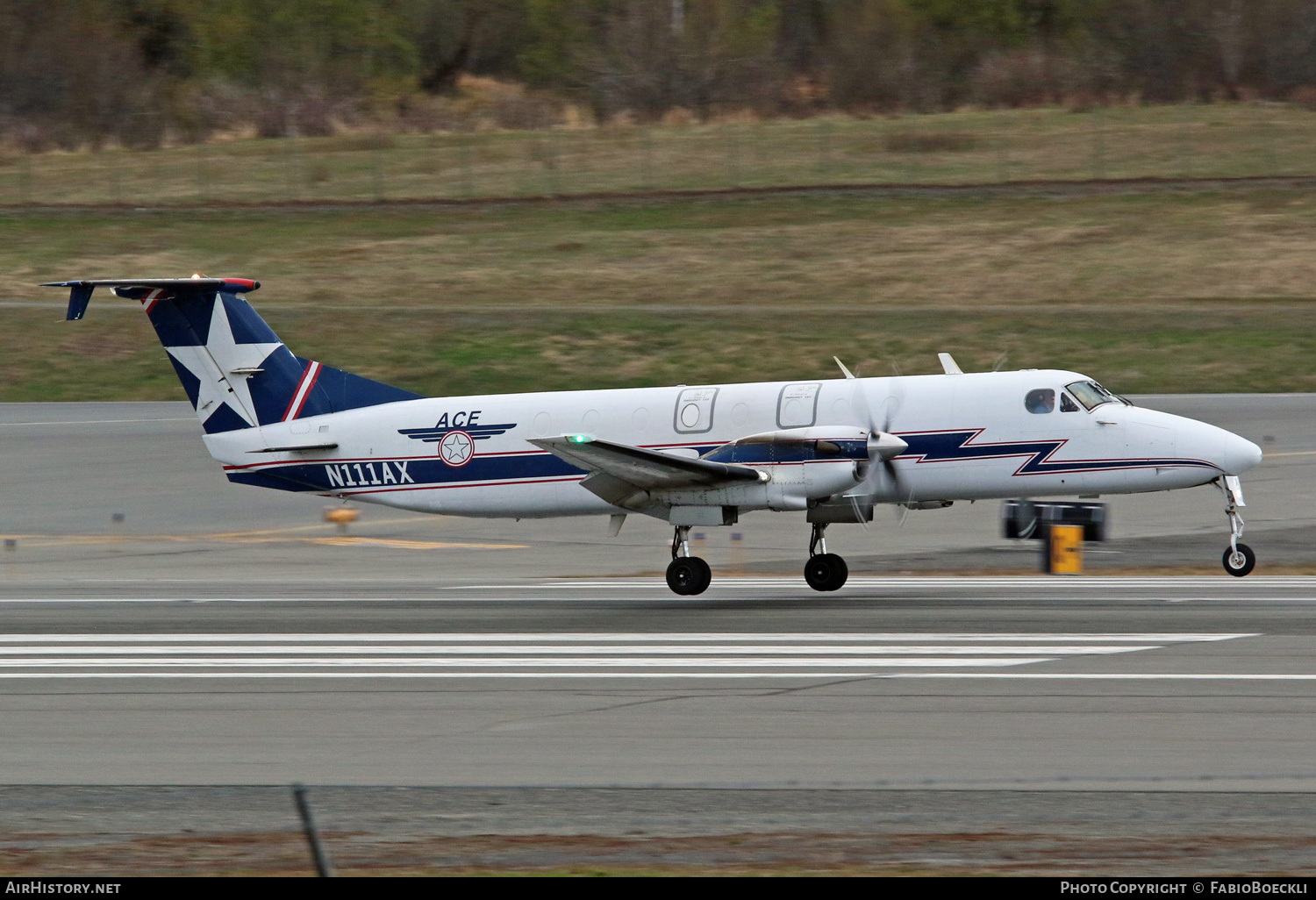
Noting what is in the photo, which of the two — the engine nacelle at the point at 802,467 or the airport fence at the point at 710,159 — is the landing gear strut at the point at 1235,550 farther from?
the airport fence at the point at 710,159

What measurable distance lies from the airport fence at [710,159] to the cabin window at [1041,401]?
36006 millimetres

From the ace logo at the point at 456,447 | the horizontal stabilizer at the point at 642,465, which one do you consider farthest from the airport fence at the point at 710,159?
the horizontal stabilizer at the point at 642,465

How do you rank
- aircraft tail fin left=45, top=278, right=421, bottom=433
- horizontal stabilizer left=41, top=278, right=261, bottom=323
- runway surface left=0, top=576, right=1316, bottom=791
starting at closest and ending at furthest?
runway surface left=0, top=576, right=1316, bottom=791 < horizontal stabilizer left=41, top=278, right=261, bottom=323 < aircraft tail fin left=45, top=278, right=421, bottom=433

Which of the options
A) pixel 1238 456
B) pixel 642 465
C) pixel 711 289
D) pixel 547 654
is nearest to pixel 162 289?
pixel 642 465

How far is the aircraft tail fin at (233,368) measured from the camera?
72.1 ft

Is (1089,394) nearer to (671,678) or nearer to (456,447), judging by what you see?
(456,447)

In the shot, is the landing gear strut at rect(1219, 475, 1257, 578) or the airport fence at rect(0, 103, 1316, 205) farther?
the airport fence at rect(0, 103, 1316, 205)

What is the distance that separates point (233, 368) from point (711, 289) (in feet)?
87.8

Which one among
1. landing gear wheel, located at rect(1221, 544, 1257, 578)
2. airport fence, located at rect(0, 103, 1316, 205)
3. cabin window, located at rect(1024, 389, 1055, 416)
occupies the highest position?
airport fence, located at rect(0, 103, 1316, 205)

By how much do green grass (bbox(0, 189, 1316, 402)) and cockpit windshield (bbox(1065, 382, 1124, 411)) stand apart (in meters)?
18.7

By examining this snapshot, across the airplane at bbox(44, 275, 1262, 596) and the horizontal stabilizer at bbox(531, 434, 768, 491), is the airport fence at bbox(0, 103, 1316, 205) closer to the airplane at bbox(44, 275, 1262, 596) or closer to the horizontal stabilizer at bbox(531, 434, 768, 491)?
the airplane at bbox(44, 275, 1262, 596)

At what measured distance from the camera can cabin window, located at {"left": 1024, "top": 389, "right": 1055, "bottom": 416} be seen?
65.0ft

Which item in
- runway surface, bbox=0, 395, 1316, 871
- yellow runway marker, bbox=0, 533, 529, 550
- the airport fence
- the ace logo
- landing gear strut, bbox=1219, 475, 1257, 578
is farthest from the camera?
the airport fence

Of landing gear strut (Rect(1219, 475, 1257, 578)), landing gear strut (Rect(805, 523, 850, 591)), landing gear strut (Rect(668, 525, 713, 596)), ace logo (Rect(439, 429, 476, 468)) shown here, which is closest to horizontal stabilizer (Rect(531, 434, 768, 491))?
landing gear strut (Rect(668, 525, 713, 596))
